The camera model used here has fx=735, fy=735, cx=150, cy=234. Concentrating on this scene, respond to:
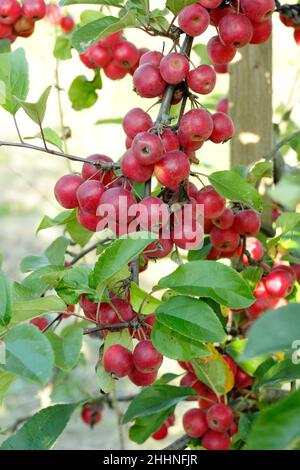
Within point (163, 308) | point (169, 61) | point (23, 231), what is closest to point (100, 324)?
point (163, 308)

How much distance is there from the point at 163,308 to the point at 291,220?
0.34m

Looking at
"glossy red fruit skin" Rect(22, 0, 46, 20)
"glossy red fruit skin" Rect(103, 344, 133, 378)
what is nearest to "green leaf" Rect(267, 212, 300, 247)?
"glossy red fruit skin" Rect(103, 344, 133, 378)

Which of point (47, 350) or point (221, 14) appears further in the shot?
point (221, 14)

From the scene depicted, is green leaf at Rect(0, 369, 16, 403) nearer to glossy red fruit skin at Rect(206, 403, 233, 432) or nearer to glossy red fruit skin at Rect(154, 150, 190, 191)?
glossy red fruit skin at Rect(154, 150, 190, 191)

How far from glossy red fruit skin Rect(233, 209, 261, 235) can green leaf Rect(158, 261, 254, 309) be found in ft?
0.94

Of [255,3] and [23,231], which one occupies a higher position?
[255,3]

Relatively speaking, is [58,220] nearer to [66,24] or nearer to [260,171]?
[260,171]

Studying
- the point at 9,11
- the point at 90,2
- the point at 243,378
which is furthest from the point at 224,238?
the point at 9,11

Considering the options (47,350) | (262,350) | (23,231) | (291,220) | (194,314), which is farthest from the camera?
(23,231)

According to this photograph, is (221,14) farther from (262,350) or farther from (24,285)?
(262,350)

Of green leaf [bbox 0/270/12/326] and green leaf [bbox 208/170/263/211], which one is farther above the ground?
green leaf [bbox 208/170/263/211]

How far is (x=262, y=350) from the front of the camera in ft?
1.65

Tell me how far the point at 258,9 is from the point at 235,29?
5 centimetres

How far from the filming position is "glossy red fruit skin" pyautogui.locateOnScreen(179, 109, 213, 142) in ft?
→ 2.63
